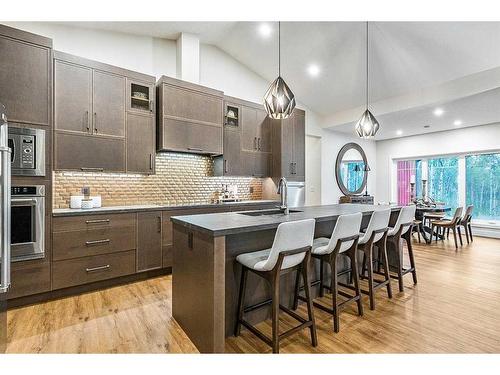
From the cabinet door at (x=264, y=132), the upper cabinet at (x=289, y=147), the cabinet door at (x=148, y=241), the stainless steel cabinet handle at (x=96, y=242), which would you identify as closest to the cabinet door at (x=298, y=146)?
the upper cabinet at (x=289, y=147)

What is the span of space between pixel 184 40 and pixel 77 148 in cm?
239

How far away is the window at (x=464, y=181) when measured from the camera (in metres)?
6.46

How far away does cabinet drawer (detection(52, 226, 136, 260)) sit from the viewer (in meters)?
2.94

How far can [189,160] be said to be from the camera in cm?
459

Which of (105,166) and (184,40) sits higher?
(184,40)

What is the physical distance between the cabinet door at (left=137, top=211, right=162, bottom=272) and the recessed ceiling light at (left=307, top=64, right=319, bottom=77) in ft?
12.4

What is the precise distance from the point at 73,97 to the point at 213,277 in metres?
2.83

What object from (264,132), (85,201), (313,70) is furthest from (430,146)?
(85,201)

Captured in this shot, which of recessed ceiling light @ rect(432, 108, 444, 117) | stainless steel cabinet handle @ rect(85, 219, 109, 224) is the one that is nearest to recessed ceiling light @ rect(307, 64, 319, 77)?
recessed ceiling light @ rect(432, 108, 444, 117)

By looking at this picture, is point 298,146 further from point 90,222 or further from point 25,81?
point 25,81

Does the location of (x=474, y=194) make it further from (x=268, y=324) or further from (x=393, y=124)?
(x=268, y=324)

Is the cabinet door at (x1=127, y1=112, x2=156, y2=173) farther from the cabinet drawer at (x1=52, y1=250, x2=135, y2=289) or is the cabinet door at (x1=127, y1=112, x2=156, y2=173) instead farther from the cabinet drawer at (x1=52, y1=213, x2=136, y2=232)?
the cabinet drawer at (x1=52, y1=250, x2=135, y2=289)

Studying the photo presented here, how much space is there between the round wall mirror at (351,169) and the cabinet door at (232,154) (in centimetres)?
343
